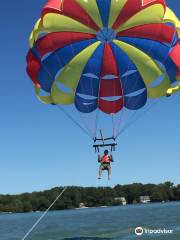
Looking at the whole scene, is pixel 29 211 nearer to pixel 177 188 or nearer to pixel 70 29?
pixel 177 188

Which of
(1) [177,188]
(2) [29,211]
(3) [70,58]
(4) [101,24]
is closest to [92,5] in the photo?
(4) [101,24]

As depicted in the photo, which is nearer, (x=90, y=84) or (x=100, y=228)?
(x=90, y=84)

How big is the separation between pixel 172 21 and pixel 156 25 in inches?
21.6

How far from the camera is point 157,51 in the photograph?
16.1m

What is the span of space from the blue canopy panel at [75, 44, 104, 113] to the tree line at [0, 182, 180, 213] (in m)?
69.7

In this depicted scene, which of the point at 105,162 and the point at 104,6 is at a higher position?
the point at 104,6

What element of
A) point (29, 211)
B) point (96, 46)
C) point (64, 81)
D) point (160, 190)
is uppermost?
point (160, 190)

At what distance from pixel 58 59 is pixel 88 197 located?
8231 cm

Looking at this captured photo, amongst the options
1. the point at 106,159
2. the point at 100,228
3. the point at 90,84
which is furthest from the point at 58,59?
the point at 100,228

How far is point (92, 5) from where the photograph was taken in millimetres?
15633

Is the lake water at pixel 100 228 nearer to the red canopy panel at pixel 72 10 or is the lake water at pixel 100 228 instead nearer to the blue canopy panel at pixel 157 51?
the blue canopy panel at pixel 157 51

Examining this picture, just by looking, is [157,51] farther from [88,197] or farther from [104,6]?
[88,197]

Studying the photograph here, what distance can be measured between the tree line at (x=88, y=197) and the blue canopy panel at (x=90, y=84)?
69.7 m

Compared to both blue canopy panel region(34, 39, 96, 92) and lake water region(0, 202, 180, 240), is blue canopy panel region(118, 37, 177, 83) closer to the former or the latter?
blue canopy panel region(34, 39, 96, 92)
